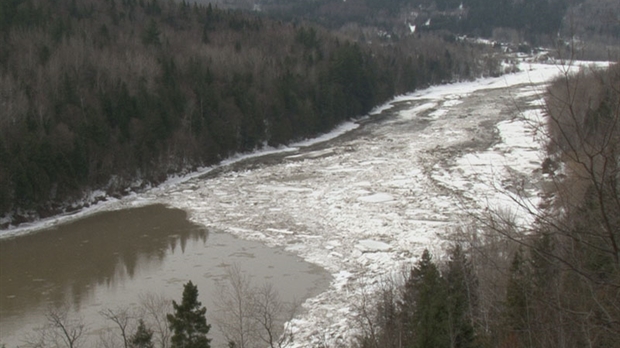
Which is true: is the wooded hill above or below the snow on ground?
above

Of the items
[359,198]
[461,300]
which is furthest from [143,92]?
[461,300]

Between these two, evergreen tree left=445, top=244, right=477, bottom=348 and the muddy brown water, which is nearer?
evergreen tree left=445, top=244, right=477, bottom=348

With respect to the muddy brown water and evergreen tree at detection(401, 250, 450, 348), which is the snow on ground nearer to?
the muddy brown water

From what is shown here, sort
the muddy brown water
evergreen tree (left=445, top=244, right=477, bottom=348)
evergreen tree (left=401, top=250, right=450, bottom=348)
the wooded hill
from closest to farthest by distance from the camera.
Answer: evergreen tree (left=401, top=250, right=450, bottom=348)
evergreen tree (left=445, top=244, right=477, bottom=348)
the muddy brown water
the wooded hill

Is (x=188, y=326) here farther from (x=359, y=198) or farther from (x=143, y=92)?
(x=143, y=92)

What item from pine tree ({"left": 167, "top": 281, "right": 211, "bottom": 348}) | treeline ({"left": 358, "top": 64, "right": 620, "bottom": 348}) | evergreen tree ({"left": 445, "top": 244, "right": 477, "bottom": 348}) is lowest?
pine tree ({"left": 167, "top": 281, "right": 211, "bottom": 348})

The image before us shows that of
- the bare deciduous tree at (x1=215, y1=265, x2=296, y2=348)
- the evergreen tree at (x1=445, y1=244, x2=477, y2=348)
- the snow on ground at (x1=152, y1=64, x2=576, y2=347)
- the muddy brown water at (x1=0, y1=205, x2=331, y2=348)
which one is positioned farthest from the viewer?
the snow on ground at (x1=152, y1=64, x2=576, y2=347)

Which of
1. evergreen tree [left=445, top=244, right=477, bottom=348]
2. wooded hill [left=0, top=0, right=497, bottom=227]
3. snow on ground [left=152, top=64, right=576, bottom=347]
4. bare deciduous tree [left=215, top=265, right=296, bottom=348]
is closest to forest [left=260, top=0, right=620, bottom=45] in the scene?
wooded hill [left=0, top=0, right=497, bottom=227]
